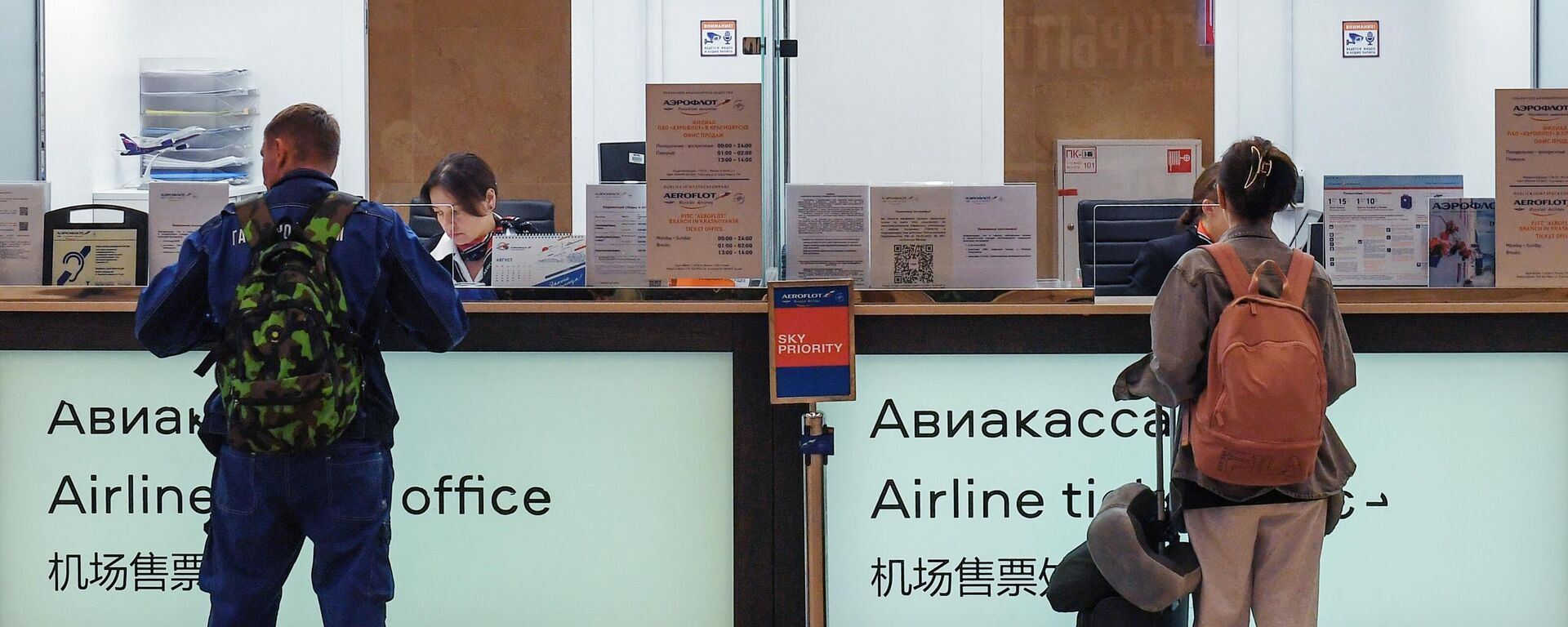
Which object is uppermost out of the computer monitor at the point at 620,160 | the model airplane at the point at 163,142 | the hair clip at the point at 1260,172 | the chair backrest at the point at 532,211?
the model airplane at the point at 163,142

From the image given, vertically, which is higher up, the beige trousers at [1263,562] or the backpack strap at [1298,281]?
the backpack strap at [1298,281]

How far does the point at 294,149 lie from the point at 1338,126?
546 cm

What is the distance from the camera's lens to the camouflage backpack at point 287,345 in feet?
6.45

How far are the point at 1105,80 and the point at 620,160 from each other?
7.57 ft

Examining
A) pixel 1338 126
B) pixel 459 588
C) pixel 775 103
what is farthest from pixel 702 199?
pixel 1338 126

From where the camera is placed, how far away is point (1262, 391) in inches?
76.5

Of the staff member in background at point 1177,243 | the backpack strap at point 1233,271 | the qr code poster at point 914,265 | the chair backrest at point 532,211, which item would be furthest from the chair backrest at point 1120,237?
the chair backrest at point 532,211

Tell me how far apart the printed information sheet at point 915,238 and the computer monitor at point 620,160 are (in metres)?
0.97

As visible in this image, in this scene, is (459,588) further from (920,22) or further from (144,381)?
(920,22)

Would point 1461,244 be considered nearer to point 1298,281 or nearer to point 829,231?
point 1298,281

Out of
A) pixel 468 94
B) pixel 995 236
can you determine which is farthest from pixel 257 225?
pixel 468 94

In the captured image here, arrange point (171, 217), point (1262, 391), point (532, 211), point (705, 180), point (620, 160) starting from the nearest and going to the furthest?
point (1262, 391) < point (705, 180) < point (171, 217) < point (620, 160) < point (532, 211)

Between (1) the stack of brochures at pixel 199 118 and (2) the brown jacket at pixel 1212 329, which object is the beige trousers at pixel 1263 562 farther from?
(1) the stack of brochures at pixel 199 118

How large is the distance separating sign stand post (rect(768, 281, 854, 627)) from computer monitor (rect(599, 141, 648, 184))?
3.90 feet
